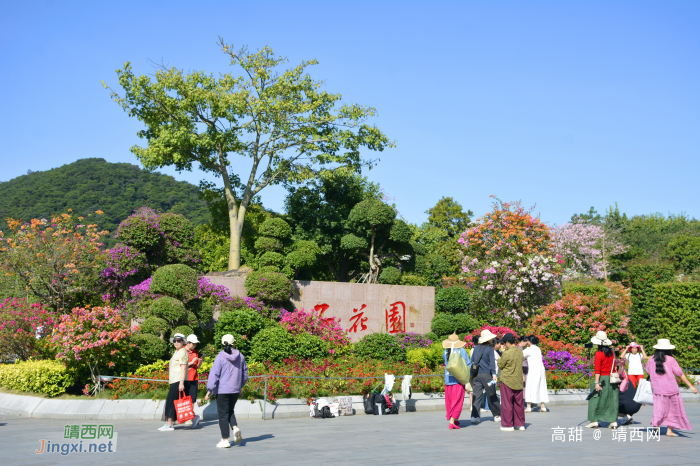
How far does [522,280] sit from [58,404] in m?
15.0

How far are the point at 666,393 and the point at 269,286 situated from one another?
11.3 m

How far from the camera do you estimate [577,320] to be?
19500 mm

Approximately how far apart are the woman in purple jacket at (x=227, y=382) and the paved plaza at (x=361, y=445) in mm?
407

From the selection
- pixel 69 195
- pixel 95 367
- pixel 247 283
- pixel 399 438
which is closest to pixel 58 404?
pixel 95 367

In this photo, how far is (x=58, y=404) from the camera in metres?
12.9

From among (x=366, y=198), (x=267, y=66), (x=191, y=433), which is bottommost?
(x=191, y=433)

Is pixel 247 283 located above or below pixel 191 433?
above

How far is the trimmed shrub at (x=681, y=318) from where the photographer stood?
2125 cm

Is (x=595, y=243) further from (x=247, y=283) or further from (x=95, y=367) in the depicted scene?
(x=95, y=367)

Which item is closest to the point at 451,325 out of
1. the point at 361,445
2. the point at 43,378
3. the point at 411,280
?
the point at 411,280

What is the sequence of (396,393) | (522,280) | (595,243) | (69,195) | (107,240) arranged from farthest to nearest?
(69,195)
(107,240)
(595,243)
(522,280)
(396,393)

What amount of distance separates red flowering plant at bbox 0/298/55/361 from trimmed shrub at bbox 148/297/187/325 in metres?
2.72

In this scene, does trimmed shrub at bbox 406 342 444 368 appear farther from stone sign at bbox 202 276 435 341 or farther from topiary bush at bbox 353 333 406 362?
stone sign at bbox 202 276 435 341

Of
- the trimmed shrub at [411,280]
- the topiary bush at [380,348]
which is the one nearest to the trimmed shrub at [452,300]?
the trimmed shrub at [411,280]
